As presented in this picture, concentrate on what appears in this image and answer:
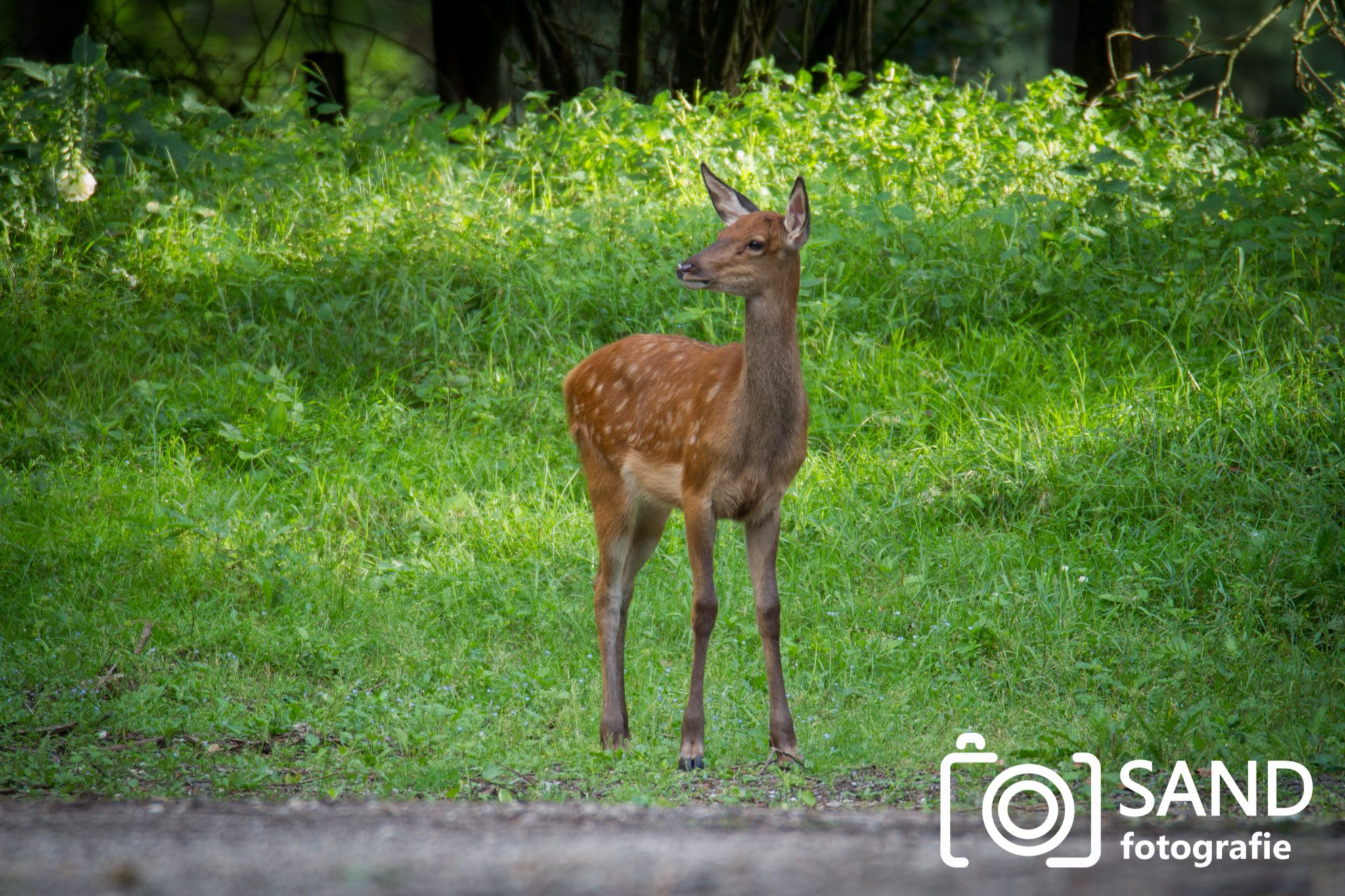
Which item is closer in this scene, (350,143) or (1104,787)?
(1104,787)

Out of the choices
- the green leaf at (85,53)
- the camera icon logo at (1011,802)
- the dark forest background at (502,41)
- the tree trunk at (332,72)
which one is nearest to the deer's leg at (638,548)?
the camera icon logo at (1011,802)

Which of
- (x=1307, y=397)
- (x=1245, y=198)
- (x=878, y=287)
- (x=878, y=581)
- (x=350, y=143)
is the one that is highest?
(x=350, y=143)

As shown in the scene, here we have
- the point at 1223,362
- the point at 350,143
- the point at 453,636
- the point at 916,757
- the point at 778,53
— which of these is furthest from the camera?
the point at 778,53

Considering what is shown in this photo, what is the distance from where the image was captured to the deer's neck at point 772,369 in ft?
15.4

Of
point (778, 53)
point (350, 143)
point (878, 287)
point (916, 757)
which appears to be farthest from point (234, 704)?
point (778, 53)

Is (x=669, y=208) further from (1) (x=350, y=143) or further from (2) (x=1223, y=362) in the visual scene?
(2) (x=1223, y=362)

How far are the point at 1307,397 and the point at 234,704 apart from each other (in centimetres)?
517

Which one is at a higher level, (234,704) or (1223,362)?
(1223,362)

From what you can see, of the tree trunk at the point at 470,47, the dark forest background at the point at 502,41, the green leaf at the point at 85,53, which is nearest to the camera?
the green leaf at the point at 85,53

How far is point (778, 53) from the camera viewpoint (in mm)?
12602

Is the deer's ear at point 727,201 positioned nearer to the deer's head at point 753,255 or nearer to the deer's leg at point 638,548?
the deer's head at point 753,255

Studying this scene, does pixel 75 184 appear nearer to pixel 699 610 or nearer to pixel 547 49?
→ pixel 547 49

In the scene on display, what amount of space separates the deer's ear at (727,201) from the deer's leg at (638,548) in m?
1.15

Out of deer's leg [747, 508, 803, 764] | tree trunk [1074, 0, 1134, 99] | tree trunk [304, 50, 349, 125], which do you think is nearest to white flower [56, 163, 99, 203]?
tree trunk [304, 50, 349, 125]
